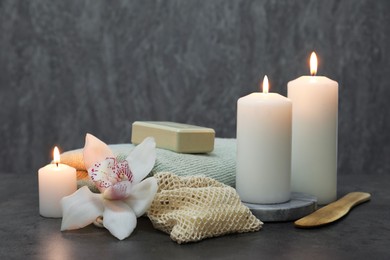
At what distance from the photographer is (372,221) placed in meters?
0.92

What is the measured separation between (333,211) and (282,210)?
9 centimetres

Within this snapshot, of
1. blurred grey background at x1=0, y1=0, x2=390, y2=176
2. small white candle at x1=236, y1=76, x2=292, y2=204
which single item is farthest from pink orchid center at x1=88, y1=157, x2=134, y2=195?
blurred grey background at x1=0, y1=0, x2=390, y2=176

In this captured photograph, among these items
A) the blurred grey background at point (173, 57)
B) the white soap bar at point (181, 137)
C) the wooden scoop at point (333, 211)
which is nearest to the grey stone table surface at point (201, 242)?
the wooden scoop at point (333, 211)

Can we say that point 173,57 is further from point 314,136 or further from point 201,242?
point 201,242

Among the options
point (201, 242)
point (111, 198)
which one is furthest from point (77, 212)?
point (201, 242)

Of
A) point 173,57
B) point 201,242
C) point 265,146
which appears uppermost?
point 173,57

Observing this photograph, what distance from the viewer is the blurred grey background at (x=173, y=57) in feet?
6.41

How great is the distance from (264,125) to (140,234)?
210 mm

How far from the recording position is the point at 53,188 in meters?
0.92

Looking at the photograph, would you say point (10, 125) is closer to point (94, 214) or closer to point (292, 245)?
point (94, 214)

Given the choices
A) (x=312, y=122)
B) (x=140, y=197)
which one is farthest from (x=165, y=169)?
(x=312, y=122)

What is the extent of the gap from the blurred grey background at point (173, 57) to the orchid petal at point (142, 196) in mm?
1108

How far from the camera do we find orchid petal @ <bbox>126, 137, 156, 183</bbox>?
92 centimetres

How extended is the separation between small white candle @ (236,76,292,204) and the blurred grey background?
41.0 inches
